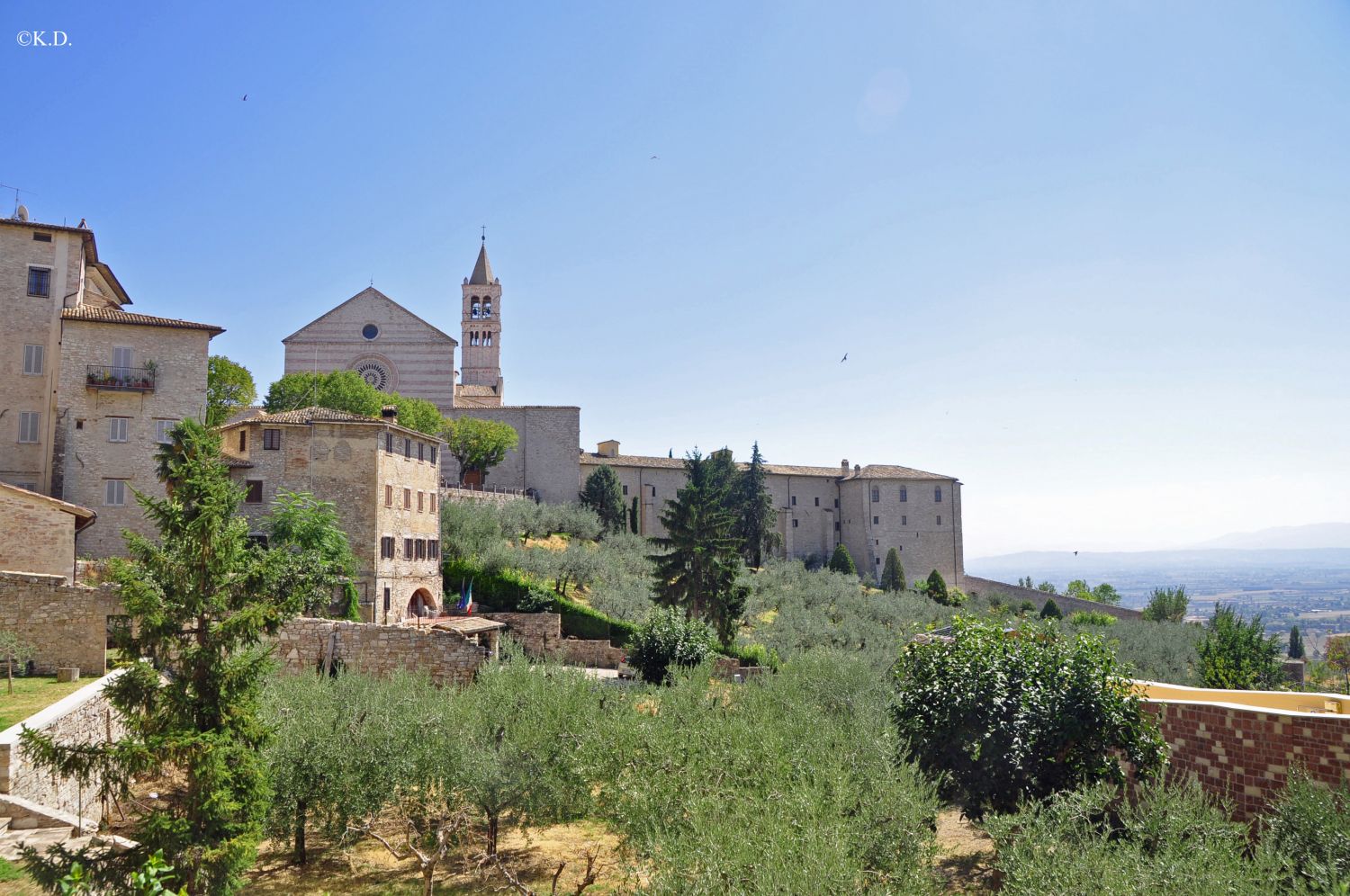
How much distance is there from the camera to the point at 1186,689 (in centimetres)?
1473

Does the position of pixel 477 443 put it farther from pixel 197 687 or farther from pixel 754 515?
pixel 197 687

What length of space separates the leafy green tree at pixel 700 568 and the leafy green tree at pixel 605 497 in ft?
74.6

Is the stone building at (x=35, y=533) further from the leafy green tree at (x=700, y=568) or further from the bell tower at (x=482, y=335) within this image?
the bell tower at (x=482, y=335)

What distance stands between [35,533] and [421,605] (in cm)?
1424

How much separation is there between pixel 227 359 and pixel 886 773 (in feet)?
139

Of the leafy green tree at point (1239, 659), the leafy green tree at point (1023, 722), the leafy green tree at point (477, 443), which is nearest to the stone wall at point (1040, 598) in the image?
the leafy green tree at point (1239, 659)

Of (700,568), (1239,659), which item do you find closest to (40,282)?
(700,568)

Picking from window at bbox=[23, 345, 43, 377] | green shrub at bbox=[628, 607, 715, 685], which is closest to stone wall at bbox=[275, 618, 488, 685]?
green shrub at bbox=[628, 607, 715, 685]

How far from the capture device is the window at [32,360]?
3070 cm

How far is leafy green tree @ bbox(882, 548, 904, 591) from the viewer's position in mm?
63406

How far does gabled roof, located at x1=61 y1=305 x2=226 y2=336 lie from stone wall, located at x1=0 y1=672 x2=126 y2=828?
19659 millimetres

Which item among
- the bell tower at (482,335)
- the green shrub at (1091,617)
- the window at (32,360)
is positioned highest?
the bell tower at (482,335)

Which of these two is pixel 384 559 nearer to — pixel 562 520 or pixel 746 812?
pixel 562 520

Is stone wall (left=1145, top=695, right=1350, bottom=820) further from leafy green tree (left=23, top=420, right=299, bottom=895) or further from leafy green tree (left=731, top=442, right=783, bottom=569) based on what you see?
leafy green tree (left=731, top=442, right=783, bottom=569)
